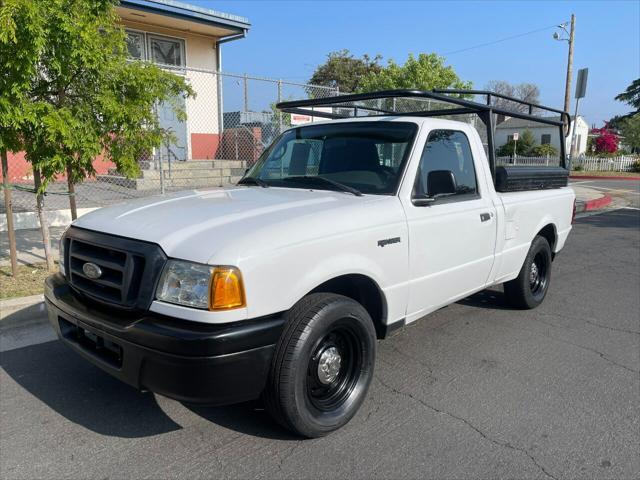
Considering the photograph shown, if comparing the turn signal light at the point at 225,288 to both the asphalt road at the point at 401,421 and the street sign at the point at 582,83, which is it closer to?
the asphalt road at the point at 401,421

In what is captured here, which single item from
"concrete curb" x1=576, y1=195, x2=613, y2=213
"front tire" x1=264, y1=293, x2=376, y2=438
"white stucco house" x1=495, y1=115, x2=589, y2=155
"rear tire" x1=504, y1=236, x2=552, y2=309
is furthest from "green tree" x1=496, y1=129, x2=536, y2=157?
"front tire" x1=264, y1=293, x2=376, y2=438

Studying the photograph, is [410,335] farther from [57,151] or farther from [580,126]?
[580,126]

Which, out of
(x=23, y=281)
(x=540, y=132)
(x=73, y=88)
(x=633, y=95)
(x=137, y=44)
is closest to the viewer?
(x=73, y=88)

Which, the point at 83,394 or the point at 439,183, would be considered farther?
the point at 439,183

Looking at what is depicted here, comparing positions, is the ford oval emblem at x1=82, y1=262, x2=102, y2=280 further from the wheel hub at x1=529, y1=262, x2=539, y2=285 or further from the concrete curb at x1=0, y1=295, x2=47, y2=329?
the wheel hub at x1=529, y1=262, x2=539, y2=285

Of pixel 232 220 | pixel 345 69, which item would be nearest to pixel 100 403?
pixel 232 220

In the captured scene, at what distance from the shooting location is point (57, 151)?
528 cm

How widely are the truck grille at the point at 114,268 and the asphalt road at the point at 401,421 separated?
0.86 meters

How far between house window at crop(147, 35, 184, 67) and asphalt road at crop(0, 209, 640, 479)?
12035mm

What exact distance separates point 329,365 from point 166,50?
14.2 metres

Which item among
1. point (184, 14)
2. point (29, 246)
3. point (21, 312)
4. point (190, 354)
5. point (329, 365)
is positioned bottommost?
point (21, 312)

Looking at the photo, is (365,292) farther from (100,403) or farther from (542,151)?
(542,151)

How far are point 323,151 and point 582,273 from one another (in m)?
4.84

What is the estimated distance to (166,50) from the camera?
1512 centimetres
